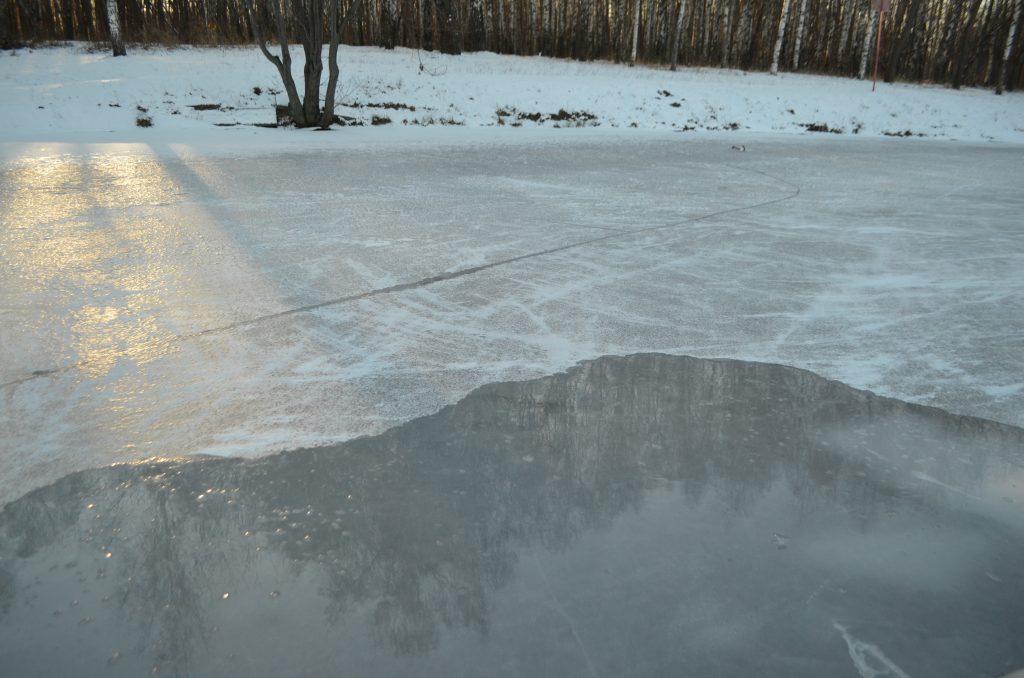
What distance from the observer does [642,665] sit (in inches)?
54.9

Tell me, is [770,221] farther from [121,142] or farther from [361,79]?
[361,79]

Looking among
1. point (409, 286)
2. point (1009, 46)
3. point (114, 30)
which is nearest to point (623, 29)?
point (1009, 46)

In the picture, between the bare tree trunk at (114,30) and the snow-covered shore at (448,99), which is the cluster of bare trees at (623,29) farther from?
the snow-covered shore at (448,99)

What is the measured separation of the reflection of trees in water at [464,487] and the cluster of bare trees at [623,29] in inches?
752

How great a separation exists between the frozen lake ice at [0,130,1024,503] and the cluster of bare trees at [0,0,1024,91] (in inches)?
597

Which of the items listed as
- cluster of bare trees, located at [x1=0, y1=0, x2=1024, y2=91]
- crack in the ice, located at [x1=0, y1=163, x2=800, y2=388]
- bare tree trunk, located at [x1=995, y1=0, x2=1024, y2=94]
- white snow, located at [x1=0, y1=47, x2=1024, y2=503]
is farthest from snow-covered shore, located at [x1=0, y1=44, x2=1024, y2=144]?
crack in the ice, located at [x1=0, y1=163, x2=800, y2=388]

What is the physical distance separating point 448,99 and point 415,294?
14.0m

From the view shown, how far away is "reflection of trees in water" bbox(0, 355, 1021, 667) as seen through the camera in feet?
5.30

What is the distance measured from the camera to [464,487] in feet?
6.57

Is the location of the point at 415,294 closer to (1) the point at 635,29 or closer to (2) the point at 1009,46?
(1) the point at 635,29

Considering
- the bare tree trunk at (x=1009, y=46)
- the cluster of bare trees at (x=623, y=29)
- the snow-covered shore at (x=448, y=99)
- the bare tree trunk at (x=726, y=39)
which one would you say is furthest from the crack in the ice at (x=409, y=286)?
Answer: the bare tree trunk at (x=1009, y=46)

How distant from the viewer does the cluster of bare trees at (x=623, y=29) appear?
2262 centimetres

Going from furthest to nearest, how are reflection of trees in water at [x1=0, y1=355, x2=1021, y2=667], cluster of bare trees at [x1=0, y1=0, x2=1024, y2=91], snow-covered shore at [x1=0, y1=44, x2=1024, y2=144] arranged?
cluster of bare trees at [x1=0, y1=0, x2=1024, y2=91]
snow-covered shore at [x1=0, y1=44, x2=1024, y2=144]
reflection of trees in water at [x1=0, y1=355, x2=1021, y2=667]

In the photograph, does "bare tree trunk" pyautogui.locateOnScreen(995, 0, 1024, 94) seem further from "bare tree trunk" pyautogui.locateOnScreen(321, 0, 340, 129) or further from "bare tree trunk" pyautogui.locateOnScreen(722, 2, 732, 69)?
"bare tree trunk" pyautogui.locateOnScreen(321, 0, 340, 129)
